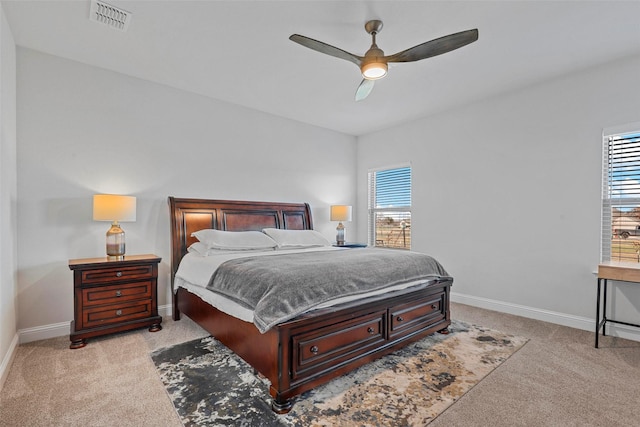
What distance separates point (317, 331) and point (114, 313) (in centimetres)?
212

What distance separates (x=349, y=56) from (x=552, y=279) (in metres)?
3.24

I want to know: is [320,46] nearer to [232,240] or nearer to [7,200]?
[232,240]

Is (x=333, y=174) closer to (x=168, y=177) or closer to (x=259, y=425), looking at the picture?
(x=168, y=177)

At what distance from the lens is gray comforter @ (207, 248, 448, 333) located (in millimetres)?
1965

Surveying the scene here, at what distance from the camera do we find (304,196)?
5105 mm

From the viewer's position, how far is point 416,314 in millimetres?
2807

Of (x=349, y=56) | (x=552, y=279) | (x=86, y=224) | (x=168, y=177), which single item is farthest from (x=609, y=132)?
(x=86, y=224)

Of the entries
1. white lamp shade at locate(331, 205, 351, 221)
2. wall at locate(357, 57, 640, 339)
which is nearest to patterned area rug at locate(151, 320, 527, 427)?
wall at locate(357, 57, 640, 339)

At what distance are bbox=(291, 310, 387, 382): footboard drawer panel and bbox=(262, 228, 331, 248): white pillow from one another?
1.70m

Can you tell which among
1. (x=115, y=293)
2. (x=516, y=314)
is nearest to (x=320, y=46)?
(x=115, y=293)

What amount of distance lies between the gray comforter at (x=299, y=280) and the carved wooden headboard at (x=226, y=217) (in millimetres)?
1253

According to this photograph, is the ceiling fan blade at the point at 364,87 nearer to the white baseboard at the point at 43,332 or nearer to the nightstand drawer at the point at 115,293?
the nightstand drawer at the point at 115,293

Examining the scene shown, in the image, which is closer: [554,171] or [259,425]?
[259,425]

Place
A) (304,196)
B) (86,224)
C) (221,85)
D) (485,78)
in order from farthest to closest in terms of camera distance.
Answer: (304,196) → (221,85) → (485,78) → (86,224)
